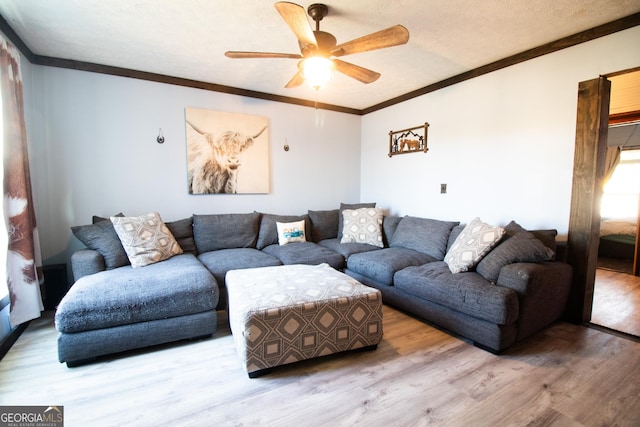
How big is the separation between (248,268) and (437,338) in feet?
5.79

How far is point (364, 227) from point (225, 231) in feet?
5.72

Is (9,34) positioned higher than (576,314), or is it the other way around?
(9,34)

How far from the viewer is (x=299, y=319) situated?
1896 mm

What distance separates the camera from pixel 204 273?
8.07 feet

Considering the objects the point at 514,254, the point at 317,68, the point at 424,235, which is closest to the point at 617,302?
the point at 514,254

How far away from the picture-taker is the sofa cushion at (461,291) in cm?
203

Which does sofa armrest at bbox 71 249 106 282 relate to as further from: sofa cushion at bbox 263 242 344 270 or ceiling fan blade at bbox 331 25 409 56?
ceiling fan blade at bbox 331 25 409 56

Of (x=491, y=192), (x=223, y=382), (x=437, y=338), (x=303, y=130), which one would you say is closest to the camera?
(x=223, y=382)

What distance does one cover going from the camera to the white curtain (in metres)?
2.14

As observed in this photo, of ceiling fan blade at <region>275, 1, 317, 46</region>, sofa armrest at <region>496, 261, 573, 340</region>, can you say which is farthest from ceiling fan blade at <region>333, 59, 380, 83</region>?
sofa armrest at <region>496, 261, 573, 340</region>

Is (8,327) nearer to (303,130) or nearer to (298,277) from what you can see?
(298,277)

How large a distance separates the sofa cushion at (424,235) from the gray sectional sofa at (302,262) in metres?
0.02

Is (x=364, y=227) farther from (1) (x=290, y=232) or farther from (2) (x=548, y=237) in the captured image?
(2) (x=548, y=237)

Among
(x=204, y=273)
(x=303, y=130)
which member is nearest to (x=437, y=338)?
(x=204, y=273)
